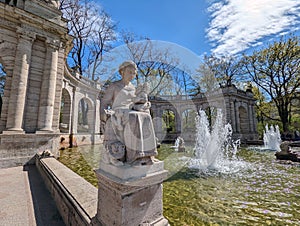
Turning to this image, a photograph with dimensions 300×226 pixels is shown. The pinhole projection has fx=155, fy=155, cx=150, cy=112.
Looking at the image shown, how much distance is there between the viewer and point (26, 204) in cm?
300

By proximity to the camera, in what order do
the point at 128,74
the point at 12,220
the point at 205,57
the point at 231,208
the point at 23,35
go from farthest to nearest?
the point at 205,57, the point at 23,35, the point at 231,208, the point at 12,220, the point at 128,74

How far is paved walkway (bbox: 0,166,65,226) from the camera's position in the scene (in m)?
2.48

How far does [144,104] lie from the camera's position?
5.96ft

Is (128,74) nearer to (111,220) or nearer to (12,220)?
(111,220)

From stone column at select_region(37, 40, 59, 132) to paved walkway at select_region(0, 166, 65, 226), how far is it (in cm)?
300

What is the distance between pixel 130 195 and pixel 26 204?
2813mm

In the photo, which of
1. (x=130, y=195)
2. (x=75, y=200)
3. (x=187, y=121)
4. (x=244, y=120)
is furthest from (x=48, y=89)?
(x=244, y=120)

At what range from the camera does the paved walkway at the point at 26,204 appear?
2477 mm

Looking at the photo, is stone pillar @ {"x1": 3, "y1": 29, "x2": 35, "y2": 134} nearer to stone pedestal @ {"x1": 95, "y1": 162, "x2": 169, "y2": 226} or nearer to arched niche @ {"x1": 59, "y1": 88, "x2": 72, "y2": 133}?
arched niche @ {"x1": 59, "y1": 88, "x2": 72, "y2": 133}

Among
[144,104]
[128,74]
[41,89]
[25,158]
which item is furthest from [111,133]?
[41,89]

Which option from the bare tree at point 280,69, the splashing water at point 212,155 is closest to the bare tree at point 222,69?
the bare tree at point 280,69

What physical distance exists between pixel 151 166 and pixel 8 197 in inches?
140

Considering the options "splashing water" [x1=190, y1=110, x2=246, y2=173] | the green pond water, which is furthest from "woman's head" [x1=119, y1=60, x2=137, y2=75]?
"splashing water" [x1=190, y1=110, x2=246, y2=173]

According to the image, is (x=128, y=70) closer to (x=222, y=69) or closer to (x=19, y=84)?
(x=19, y=84)
